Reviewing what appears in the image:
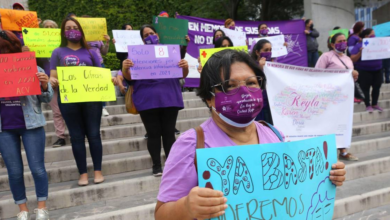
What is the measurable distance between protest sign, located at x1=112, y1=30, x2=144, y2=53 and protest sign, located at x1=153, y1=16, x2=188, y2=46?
5.19 ft

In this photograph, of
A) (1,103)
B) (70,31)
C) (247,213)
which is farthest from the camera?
(70,31)

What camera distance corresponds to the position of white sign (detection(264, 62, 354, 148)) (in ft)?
13.6

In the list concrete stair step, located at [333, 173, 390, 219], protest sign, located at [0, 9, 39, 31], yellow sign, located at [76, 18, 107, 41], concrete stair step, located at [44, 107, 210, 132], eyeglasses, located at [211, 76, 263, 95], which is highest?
protest sign, located at [0, 9, 39, 31]

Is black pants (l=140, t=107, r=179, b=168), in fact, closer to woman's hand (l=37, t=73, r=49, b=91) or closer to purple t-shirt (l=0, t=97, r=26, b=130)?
woman's hand (l=37, t=73, r=49, b=91)

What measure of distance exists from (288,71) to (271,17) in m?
14.2

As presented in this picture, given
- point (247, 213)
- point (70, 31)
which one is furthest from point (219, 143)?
point (70, 31)

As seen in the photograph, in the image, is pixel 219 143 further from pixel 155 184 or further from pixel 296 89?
pixel 296 89

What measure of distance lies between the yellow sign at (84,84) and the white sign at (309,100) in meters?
2.02

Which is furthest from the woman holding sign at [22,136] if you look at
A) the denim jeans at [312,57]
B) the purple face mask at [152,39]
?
the denim jeans at [312,57]

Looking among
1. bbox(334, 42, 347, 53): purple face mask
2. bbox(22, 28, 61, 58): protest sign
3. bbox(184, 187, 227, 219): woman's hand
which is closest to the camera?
bbox(184, 187, 227, 219): woman's hand

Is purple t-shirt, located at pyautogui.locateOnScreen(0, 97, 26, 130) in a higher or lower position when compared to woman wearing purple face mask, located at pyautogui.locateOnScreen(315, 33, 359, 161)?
lower

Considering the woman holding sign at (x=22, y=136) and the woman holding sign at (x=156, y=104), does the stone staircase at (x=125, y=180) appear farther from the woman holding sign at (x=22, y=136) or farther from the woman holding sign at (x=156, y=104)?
the woman holding sign at (x=156, y=104)

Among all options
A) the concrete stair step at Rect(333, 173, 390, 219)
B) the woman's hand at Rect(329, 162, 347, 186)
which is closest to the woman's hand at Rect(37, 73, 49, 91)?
the woman's hand at Rect(329, 162, 347, 186)

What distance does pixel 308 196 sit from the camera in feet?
4.96
